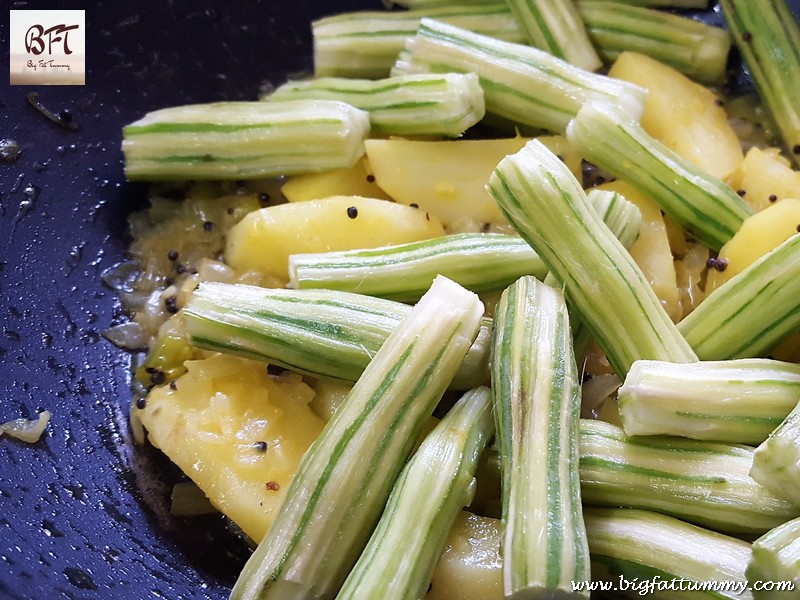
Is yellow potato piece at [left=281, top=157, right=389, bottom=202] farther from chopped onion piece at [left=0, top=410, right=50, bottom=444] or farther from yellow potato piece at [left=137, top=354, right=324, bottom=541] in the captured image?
chopped onion piece at [left=0, top=410, right=50, bottom=444]

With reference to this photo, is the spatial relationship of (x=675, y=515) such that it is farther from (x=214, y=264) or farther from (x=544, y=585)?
(x=214, y=264)

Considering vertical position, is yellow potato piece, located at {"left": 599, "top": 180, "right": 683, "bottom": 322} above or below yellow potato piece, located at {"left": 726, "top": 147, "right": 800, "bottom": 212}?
below

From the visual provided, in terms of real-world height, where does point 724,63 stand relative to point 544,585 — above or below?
above

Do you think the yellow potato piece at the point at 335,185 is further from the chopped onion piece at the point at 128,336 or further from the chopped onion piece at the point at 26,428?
the chopped onion piece at the point at 26,428

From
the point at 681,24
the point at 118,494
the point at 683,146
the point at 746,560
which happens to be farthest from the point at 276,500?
the point at 681,24

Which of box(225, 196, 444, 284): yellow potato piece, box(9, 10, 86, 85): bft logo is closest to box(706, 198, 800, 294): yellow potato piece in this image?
box(225, 196, 444, 284): yellow potato piece
